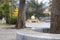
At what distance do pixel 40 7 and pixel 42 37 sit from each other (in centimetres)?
2415

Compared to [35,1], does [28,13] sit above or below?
below

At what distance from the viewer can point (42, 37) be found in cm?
510

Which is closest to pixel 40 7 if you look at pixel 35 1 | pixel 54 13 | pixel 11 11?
pixel 35 1

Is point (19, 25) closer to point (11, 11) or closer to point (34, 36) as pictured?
point (11, 11)

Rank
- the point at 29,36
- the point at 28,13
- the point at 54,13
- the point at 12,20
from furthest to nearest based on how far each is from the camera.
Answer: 1. the point at 28,13
2. the point at 12,20
3. the point at 54,13
4. the point at 29,36

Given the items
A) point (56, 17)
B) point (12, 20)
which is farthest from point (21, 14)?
point (56, 17)

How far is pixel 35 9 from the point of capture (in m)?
28.6

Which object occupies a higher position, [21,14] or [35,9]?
[35,9]

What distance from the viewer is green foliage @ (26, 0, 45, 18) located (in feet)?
92.5

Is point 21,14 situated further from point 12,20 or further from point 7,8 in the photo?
point 7,8

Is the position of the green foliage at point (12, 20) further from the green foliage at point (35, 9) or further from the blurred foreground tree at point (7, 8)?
the green foliage at point (35, 9)

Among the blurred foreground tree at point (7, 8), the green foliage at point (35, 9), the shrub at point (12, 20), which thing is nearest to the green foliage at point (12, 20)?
the shrub at point (12, 20)

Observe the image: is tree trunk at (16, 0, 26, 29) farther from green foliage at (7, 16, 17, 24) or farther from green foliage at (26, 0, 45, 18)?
green foliage at (26, 0, 45, 18)

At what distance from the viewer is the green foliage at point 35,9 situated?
92.5 feet
